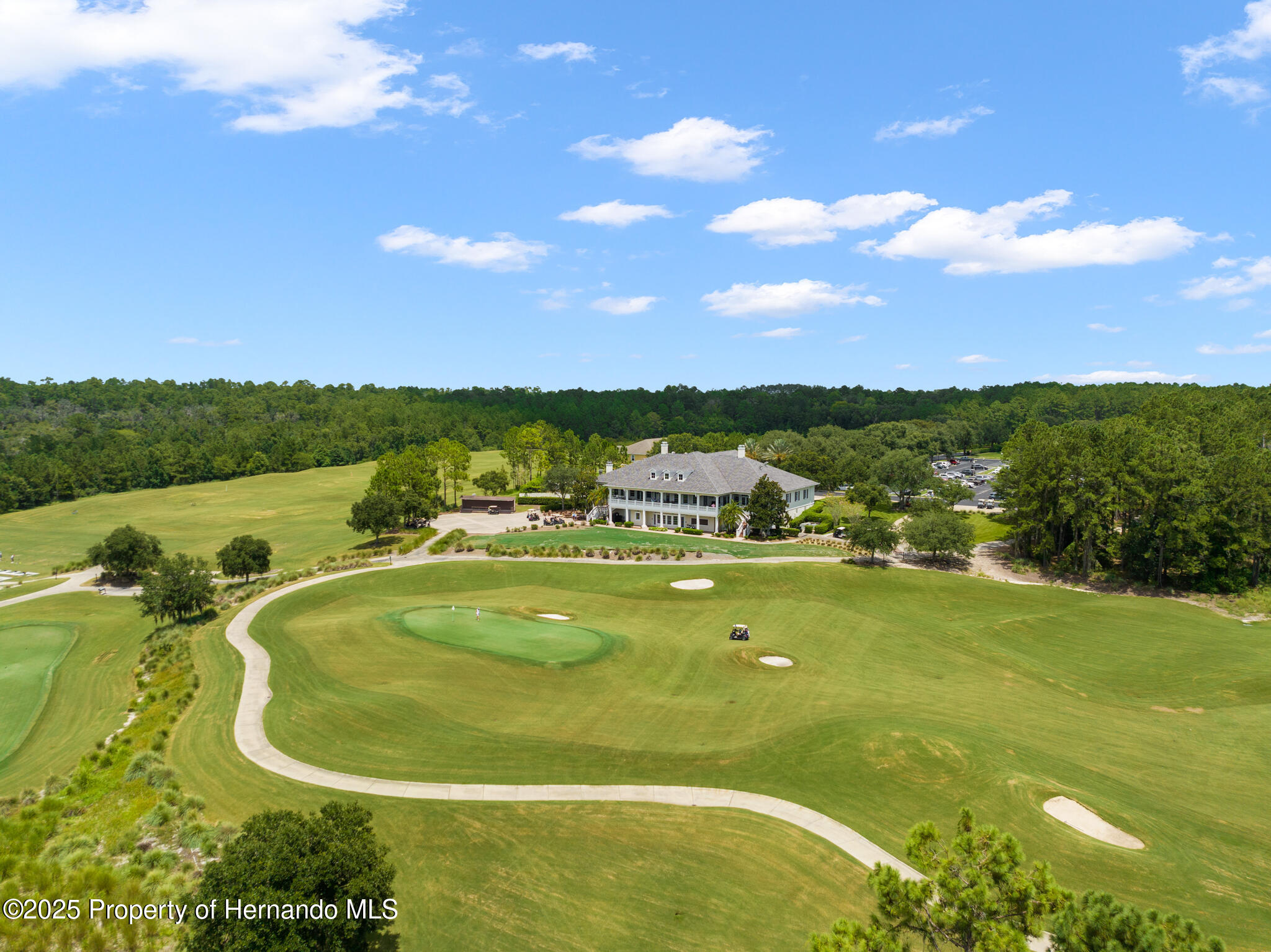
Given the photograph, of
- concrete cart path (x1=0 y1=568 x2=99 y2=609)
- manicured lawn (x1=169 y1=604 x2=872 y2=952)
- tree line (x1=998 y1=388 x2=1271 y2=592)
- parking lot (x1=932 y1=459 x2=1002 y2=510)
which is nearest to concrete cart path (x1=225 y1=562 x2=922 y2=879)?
manicured lawn (x1=169 y1=604 x2=872 y2=952)

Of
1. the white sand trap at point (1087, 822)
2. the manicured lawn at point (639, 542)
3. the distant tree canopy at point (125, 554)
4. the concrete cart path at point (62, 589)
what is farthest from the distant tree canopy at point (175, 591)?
the white sand trap at point (1087, 822)

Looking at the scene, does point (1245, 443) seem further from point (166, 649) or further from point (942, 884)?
point (166, 649)

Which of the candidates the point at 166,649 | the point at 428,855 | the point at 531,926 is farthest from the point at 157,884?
the point at 166,649

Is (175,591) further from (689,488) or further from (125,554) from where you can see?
(689,488)

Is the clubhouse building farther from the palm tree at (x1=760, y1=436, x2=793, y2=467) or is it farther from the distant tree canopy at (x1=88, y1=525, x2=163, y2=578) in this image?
the distant tree canopy at (x1=88, y1=525, x2=163, y2=578)

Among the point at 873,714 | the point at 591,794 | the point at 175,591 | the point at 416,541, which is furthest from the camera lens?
the point at 416,541

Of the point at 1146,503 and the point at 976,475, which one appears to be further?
the point at 976,475

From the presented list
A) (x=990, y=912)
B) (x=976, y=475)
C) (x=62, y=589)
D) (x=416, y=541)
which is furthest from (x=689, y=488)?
(x=976, y=475)
